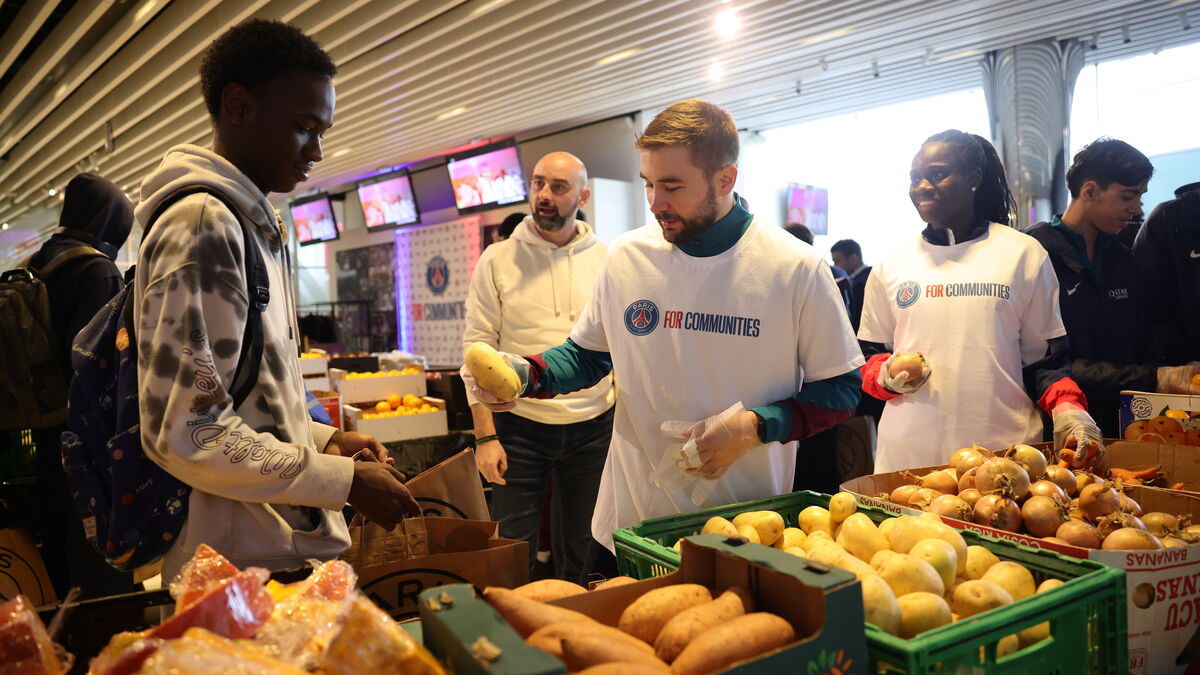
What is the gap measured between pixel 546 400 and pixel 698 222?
143 centimetres

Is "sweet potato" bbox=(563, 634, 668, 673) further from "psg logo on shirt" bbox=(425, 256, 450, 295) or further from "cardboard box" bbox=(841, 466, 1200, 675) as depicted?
"psg logo on shirt" bbox=(425, 256, 450, 295)

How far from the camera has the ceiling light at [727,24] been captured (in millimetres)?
6008

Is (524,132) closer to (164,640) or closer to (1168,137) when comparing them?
(1168,137)

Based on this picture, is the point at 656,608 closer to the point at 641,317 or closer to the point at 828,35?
the point at 641,317

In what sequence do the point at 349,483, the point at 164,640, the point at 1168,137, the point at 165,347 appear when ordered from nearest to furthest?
1. the point at 164,640
2. the point at 165,347
3. the point at 349,483
4. the point at 1168,137

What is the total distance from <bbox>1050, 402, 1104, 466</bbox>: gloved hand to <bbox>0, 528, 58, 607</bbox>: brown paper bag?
3.11m

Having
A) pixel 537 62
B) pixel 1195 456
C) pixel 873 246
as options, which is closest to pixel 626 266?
pixel 1195 456

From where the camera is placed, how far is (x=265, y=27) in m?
1.49

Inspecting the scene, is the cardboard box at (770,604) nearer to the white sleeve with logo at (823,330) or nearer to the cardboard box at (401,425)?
the white sleeve with logo at (823,330)

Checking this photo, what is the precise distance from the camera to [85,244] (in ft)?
9.64

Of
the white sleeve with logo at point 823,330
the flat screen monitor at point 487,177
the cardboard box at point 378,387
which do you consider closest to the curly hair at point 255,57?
the white sleeve with logo at point 823,330

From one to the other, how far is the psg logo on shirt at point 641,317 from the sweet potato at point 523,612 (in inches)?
38.9

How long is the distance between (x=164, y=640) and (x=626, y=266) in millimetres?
1372

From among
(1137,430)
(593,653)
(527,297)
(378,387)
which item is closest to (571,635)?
(593,653)
